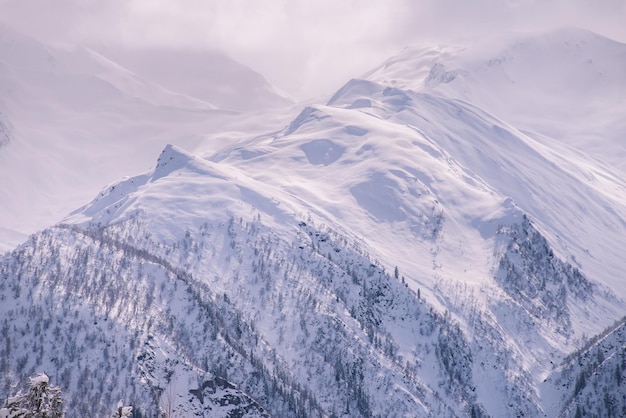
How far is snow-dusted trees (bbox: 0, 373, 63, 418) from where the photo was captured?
222ft

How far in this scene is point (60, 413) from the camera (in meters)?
71.4

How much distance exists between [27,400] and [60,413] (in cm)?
340

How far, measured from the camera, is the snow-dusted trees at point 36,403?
67.6 meters

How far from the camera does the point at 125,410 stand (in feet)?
243

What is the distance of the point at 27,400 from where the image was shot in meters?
69.9

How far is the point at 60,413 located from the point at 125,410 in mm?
6150

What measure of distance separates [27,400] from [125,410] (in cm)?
934

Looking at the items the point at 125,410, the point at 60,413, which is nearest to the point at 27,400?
the point at 60,413

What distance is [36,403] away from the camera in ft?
229

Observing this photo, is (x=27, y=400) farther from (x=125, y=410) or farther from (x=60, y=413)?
(x=125, y=410)
